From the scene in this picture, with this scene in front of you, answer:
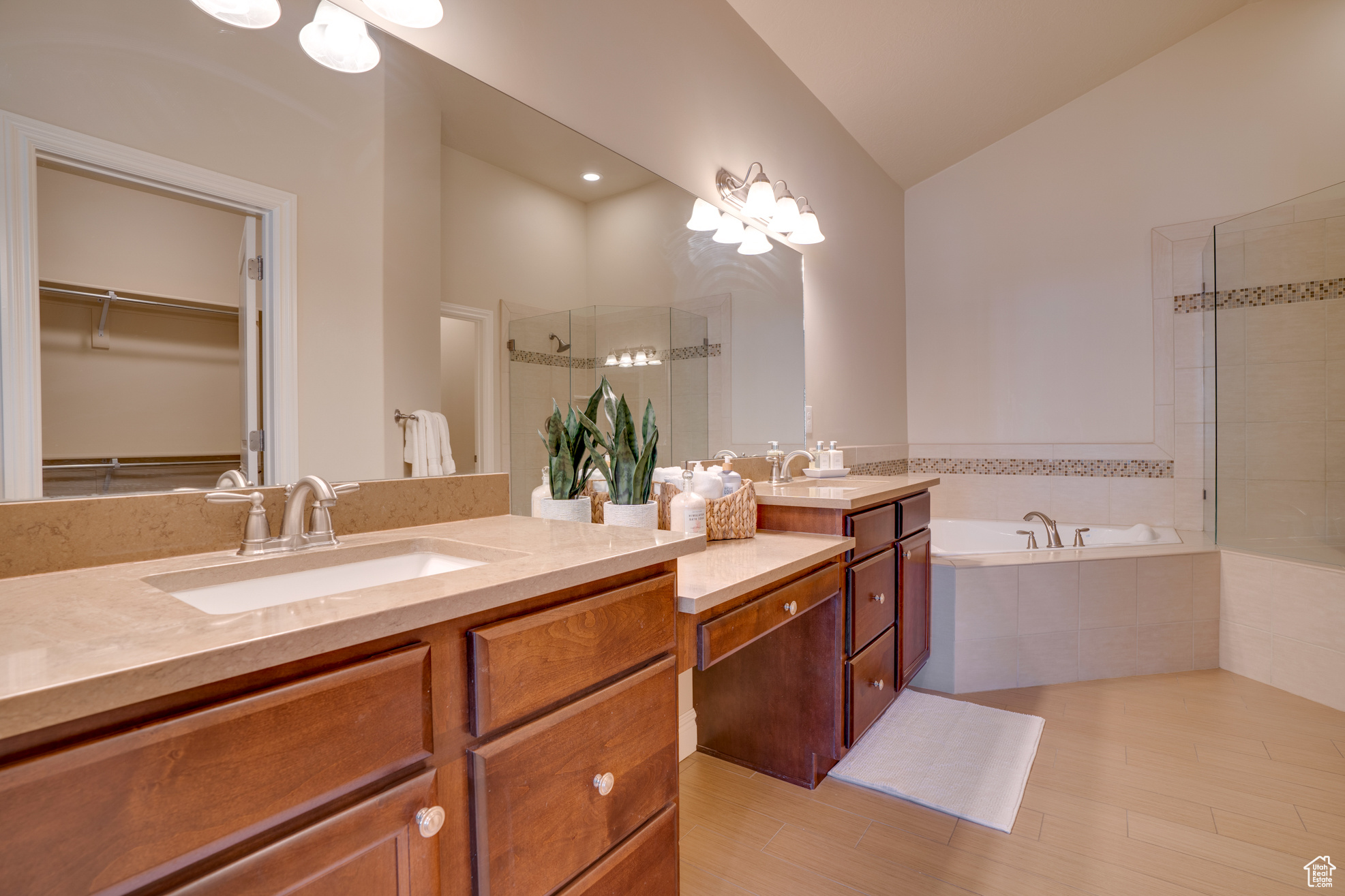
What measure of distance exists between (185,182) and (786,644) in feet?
5.55

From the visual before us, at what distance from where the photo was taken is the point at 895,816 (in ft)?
5.64

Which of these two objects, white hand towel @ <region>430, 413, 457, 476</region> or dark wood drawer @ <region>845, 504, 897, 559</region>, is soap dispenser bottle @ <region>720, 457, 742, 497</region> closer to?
dark wood drawer @ <region>845, 504, 897, 559</region>

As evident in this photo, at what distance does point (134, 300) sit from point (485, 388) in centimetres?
62

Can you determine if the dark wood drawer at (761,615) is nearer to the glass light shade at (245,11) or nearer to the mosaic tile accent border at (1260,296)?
the glass light shade at (245,11)

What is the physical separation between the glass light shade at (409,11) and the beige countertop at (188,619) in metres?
0.98

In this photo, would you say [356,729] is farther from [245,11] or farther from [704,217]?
[704,217]

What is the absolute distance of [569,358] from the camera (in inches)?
64.3

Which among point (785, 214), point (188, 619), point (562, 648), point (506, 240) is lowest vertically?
point (562, 648)

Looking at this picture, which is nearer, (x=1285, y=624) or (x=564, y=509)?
(x=564, y=509)

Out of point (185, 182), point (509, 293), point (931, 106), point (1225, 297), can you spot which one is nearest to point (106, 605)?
point (185, 182)

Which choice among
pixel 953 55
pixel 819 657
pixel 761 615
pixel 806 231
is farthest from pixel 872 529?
pixel 953 55

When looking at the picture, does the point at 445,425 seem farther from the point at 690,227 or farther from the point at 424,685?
the point at 690,227

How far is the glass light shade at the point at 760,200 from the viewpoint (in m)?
2.34

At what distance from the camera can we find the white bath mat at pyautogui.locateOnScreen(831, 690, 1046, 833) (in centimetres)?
178
